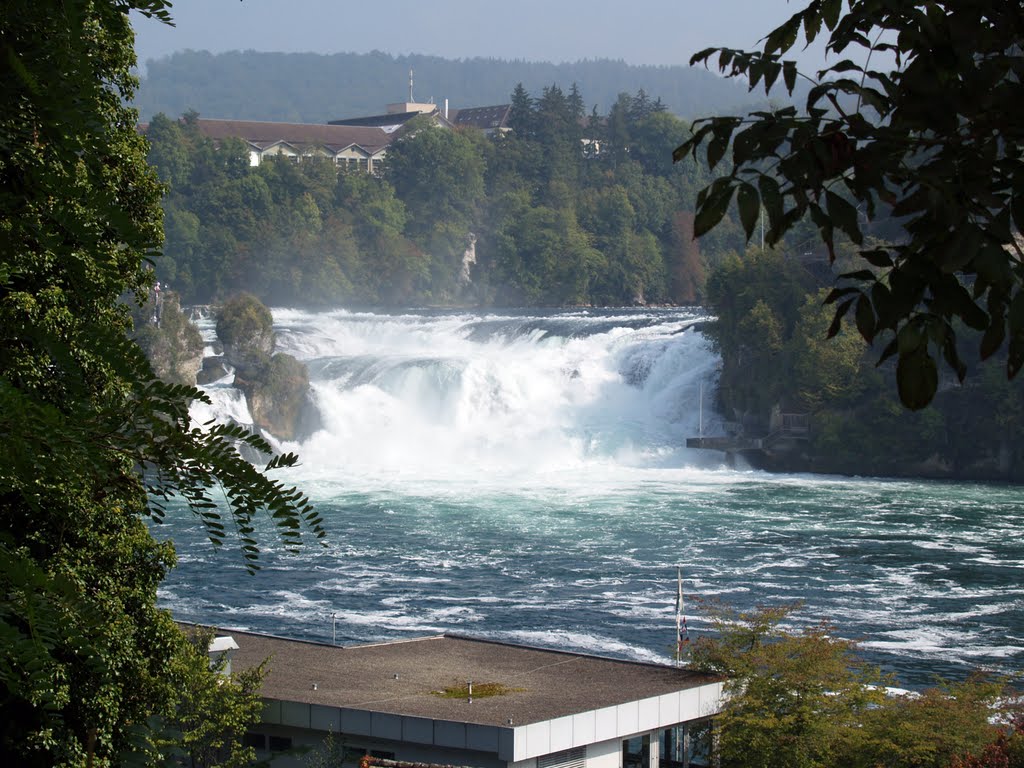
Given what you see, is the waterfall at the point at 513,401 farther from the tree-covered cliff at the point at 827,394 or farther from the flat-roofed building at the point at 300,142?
the flat-roofed building at the point at 300,142

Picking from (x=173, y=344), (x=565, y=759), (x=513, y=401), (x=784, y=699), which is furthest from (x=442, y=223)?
(x=565, y=759)

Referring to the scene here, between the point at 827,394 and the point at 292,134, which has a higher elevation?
the point at 292,134

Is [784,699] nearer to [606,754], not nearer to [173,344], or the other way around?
[606,754]

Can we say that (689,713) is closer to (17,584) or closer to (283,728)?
(283,728)

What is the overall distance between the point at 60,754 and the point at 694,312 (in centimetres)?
6241

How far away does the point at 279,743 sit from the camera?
1636 cm

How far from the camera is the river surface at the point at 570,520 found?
2839 centimetres

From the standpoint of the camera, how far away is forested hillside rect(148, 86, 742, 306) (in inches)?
3612

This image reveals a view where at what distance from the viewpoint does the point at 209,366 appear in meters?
58.5

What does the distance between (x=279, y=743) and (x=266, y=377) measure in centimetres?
4071

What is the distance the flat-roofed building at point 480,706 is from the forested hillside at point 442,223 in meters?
73.4

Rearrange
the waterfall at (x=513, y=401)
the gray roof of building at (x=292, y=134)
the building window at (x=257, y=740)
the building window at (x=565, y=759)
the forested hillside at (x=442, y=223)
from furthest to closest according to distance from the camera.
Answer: the gray roof of building at (x=292, y=134), the forested hillside at (x=442, y=223), the waterfall at (x=513, y=401), the building window at (x=257, y=740), the building window at (x=565, y=759)

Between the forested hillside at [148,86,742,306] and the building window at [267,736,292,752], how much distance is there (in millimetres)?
75282

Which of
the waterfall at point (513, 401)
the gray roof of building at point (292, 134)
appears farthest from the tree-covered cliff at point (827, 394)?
the gray roof of building at point (292, 134)
